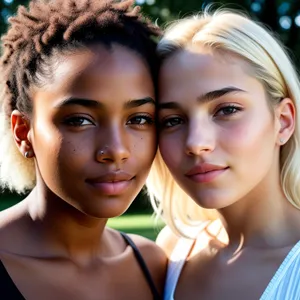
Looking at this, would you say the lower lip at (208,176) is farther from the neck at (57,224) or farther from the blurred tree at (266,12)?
the blurred tree at (266,12)

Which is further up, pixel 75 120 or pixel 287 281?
pixel 75 120

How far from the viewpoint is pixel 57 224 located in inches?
110

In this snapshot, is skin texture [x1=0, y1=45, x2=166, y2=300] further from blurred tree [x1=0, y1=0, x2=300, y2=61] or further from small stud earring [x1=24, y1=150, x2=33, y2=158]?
blurred tree [x1=0, y1=0, x2=300, y2=61]

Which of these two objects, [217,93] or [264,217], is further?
[264,217]

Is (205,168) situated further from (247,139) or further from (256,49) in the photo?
(256,49)

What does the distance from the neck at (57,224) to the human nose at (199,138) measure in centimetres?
61

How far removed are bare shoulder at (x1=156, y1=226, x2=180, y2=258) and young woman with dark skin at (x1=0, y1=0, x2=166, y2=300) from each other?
0.42m

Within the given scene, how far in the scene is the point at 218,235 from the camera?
3.11 metres

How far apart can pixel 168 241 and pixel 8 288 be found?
3.95 feet

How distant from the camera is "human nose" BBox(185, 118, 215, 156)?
2.58 meters

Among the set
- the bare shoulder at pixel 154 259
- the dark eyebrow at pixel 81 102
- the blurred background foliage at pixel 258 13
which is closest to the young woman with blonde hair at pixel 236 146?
the bare shoulder at pixel 154 259

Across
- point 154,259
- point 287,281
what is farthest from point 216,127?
point 154,259

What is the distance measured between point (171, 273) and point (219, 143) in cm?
84

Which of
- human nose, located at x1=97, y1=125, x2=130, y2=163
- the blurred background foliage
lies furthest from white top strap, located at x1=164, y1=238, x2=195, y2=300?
the blurred background foliage
